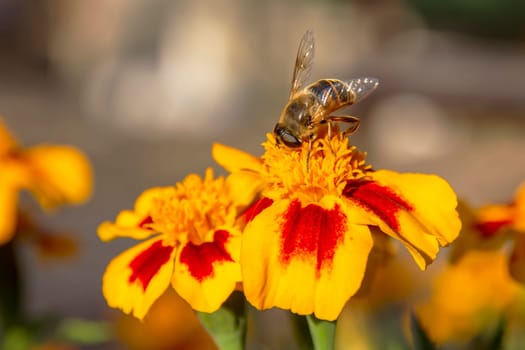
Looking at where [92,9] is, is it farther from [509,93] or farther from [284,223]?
[284,223]

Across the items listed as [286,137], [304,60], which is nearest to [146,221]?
[286,137]

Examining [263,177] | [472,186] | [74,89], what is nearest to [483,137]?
[472,186]

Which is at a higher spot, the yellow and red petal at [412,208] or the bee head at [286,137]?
the bee head at [286,137]

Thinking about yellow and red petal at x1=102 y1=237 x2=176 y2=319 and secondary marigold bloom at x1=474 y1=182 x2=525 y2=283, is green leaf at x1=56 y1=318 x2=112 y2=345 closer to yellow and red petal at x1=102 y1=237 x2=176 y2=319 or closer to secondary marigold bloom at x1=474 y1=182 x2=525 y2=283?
yellow and red petal at x1=102 y1=237 x2=176 y2=319

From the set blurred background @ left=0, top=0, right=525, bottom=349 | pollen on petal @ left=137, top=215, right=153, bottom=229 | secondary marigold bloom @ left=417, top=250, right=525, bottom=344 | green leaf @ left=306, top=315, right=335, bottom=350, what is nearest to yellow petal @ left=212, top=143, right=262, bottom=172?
pollen on petal @ left=137, top=215, right=153, bottom=229

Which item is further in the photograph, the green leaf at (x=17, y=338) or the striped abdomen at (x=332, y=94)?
the green leaf at (x=17, y=338)

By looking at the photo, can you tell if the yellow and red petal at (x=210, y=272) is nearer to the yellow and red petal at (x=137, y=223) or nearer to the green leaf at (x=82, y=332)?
the yellow and red petal at (x=137, y=223)

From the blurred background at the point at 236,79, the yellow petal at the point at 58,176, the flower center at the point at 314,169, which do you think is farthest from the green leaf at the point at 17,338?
the blurred background at the point at 236,79

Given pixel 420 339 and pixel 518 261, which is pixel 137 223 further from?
pixel 518 261
